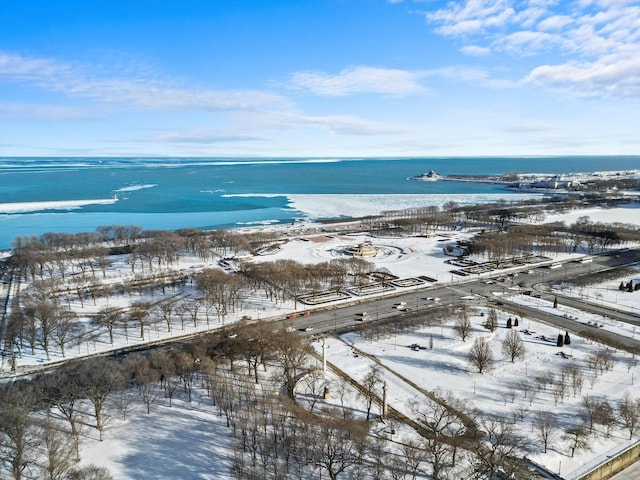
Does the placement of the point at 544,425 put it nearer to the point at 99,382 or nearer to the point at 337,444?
the point at 337,444

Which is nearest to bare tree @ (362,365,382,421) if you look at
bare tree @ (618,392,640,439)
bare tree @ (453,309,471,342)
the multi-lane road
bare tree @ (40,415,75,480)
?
bare tree @ (453,309,471,342)

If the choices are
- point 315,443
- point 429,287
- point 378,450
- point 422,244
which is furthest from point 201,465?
point 422,244

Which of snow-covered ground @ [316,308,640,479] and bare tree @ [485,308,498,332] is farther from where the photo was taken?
bare tree @ [485,308,498,332]

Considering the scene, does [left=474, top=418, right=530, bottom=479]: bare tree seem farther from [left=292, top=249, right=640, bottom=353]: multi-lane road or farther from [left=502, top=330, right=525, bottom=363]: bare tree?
[left=292, top=249, right=640, bottom=353]: multi-lane road

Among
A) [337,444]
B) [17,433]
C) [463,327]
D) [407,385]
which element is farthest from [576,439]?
[17,433]

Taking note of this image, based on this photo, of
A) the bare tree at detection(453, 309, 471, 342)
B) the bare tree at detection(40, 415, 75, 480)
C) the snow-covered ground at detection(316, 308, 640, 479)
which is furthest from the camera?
the bare tree at detection(453, 309, 471, 342)

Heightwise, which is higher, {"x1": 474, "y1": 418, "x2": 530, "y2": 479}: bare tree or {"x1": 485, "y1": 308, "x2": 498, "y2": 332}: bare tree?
{"x1": 485, "y1": 308, "x2": 498, "y2": 332}: bare tree

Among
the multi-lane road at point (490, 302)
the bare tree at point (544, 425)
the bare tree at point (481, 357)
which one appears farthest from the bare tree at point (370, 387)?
the multi-lane road at point (490, 302)
